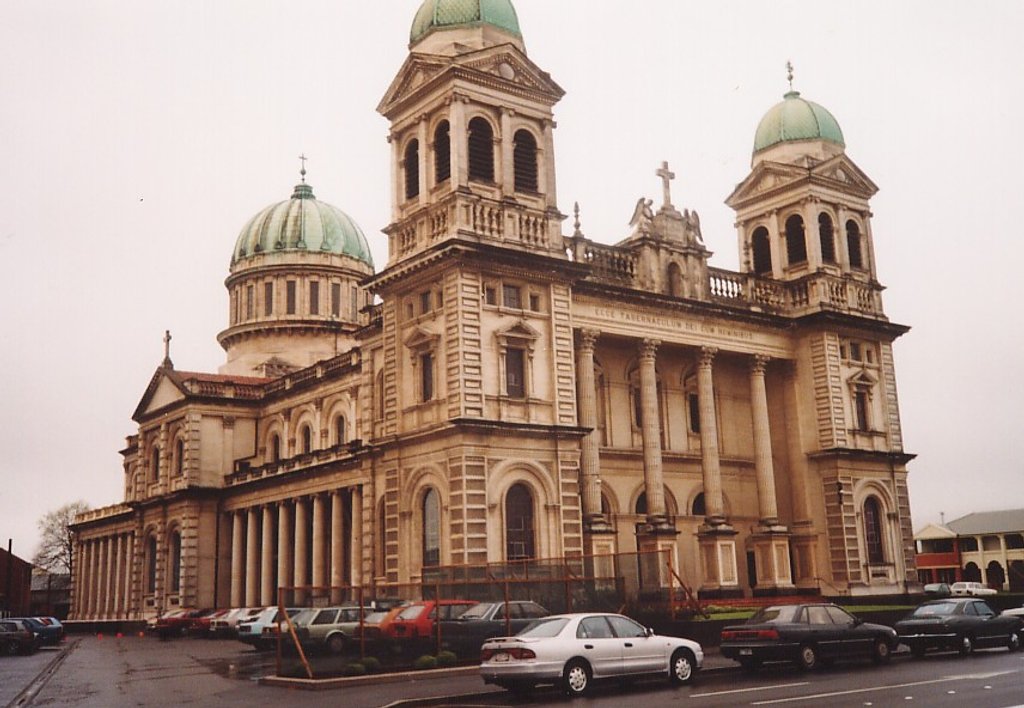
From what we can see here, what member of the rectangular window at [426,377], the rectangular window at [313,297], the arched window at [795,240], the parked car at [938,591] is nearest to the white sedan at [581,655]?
the rectangular window at [426,377]

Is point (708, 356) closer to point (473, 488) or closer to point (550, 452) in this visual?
point (550, 452)

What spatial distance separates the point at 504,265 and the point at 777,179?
20.6 m

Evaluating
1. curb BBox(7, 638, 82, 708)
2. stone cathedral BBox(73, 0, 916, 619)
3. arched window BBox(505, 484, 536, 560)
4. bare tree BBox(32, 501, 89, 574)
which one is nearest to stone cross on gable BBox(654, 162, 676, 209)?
stone cathedral BBox(73, 0, 916, 619)

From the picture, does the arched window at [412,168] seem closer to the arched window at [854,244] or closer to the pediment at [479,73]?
the pediment at [479,73]

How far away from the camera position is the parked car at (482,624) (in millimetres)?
28312

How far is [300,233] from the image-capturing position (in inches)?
3174

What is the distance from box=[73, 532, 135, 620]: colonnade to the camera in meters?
74.6

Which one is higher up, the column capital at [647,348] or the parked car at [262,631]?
the column capital at [647,348]

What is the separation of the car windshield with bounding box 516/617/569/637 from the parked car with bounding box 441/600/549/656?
5.66 metres

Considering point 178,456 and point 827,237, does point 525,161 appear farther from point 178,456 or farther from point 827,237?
point 178,456

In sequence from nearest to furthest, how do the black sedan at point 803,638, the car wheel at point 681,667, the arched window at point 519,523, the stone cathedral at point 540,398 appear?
the car wheel at point 681,667, the black sedan at point 803,638, the arched window at point 519,523, the stone cathedral at point 540,398

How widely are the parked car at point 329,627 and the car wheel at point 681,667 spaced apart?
304 inches

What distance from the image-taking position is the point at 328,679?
25.0 metres

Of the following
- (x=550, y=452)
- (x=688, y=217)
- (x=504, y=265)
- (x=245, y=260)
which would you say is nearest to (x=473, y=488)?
(x=550, y=452)
